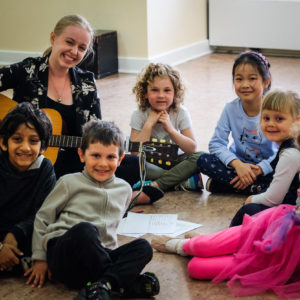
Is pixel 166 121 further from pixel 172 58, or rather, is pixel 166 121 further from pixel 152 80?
pixel 172 58

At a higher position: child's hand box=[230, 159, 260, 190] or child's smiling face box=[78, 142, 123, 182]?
child's smiling face box=[78, 142, 123, 182]

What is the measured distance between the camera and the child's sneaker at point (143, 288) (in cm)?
186

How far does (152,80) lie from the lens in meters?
2.85

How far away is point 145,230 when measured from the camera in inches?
94.3

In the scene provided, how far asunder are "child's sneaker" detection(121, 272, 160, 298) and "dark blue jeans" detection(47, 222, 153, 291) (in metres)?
0.03

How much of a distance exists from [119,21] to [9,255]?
4013 mm

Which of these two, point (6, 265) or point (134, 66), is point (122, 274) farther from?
point (134, 66)

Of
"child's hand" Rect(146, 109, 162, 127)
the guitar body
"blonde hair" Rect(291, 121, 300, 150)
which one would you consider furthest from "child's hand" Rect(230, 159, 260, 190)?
the guitar body

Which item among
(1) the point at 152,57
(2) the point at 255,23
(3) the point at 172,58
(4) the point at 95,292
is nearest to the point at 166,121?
(4) the point at 95,292

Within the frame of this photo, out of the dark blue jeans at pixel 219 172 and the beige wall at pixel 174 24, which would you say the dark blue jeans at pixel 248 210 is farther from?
the beige wall at pixel 174 24

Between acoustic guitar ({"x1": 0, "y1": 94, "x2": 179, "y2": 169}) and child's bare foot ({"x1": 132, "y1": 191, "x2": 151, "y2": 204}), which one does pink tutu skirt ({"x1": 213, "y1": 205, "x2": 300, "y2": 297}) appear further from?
child's bare foot ({"x1": 132, "y1": 191, "x2": 151, "y2": 204})

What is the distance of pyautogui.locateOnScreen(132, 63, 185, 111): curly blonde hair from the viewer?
2.85 meters

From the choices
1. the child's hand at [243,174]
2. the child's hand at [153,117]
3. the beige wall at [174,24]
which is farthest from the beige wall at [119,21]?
the child's hand at [243,174]

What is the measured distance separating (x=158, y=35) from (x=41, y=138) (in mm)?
3828
